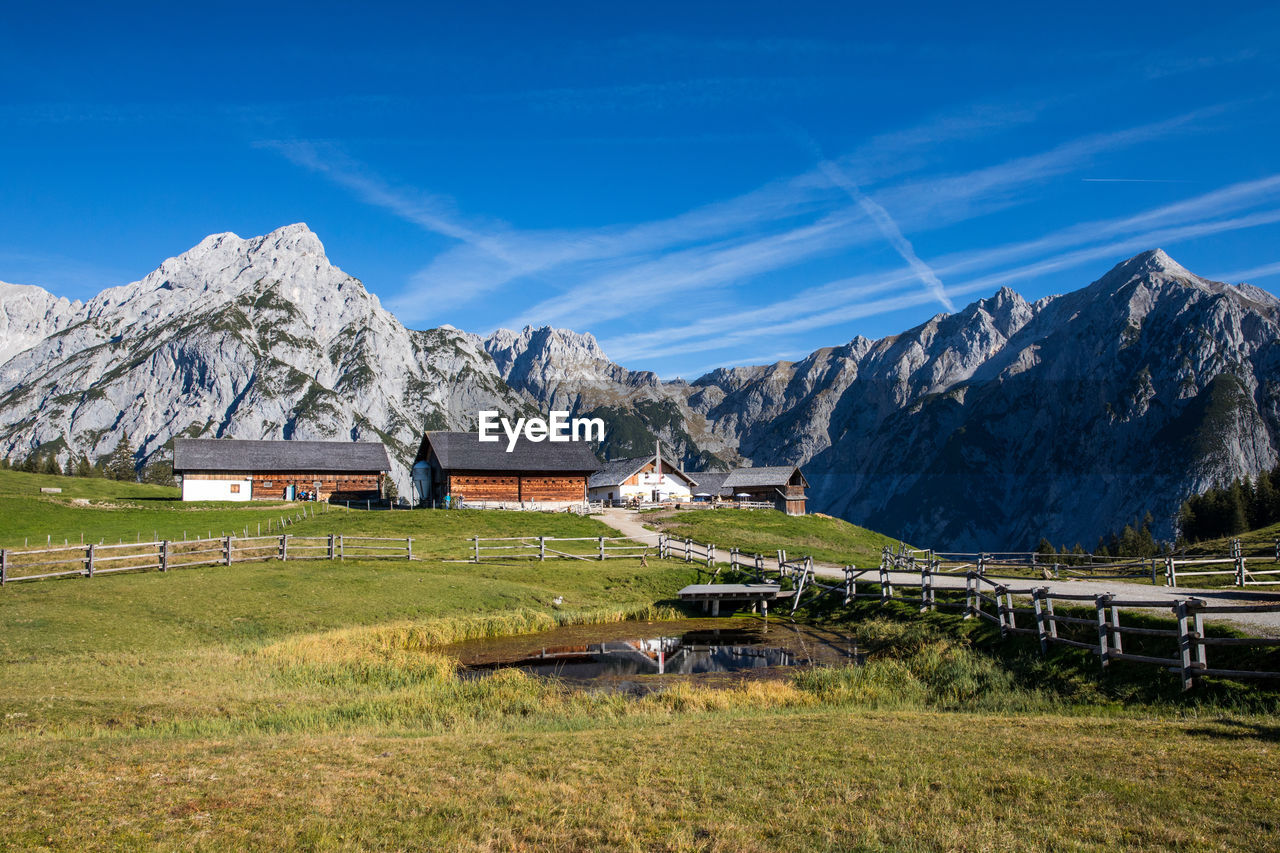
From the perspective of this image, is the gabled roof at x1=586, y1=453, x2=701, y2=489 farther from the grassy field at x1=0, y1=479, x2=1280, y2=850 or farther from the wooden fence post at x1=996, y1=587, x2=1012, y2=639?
the wooden fence post at x1=996, y1=587, x2=1012, y2=639

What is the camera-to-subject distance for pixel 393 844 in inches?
312

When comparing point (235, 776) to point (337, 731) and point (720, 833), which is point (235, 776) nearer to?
point (337, 731)

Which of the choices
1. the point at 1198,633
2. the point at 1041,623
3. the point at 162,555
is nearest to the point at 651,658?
the point at 1041,623

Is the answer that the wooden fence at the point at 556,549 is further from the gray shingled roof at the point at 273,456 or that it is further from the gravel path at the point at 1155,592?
the gray shingled roof at the point at 273,456

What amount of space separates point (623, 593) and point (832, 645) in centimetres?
1302

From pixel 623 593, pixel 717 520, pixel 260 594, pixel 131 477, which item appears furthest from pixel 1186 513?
pixel 131 477

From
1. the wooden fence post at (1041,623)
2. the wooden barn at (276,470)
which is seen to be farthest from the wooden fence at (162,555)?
the wooden barn at (276,470)

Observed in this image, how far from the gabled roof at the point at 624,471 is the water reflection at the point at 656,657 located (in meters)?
66.8

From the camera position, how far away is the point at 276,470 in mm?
80562

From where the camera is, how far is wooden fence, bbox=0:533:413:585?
28781 mm

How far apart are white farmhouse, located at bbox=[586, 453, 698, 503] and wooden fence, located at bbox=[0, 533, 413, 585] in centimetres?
5237

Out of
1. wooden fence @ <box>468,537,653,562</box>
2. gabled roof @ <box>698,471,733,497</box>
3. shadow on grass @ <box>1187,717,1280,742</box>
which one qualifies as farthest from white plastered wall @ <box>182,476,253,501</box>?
shadow on grass @ <box>1187,717,1280,742</box>

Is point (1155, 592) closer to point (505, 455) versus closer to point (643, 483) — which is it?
point (505, 455)

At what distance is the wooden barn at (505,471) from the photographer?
74.5m
